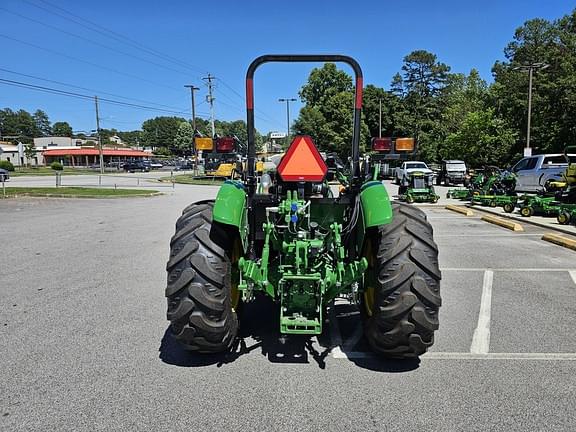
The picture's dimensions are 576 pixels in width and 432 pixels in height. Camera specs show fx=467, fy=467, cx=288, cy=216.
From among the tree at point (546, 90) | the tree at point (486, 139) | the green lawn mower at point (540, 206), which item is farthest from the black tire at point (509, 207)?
the tree at point (486, 139)

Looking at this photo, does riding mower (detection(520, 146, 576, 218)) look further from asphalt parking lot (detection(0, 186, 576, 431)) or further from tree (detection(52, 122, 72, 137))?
tree (detection(52, 122, 72, 137))

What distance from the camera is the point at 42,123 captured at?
160 meters

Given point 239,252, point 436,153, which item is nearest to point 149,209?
point 239,252

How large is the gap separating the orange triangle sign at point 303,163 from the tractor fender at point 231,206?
1.55ft

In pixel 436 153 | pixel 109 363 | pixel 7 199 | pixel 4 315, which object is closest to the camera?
pixel 109 363

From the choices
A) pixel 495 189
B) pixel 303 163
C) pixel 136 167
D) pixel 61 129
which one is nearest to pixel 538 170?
pixel 495 189

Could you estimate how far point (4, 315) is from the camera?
5527 mm

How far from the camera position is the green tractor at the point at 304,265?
12.5 ft

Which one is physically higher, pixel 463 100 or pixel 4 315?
pixel 463 100

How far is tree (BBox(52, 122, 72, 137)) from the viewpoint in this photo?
152675 millimetres

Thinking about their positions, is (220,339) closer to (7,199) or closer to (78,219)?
(78,219)

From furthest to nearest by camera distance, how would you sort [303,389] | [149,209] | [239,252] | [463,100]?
[463,100] < [149,209] < [239,252] < [303,389]

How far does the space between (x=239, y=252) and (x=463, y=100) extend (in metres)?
51.8

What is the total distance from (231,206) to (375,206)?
48.3 inches
